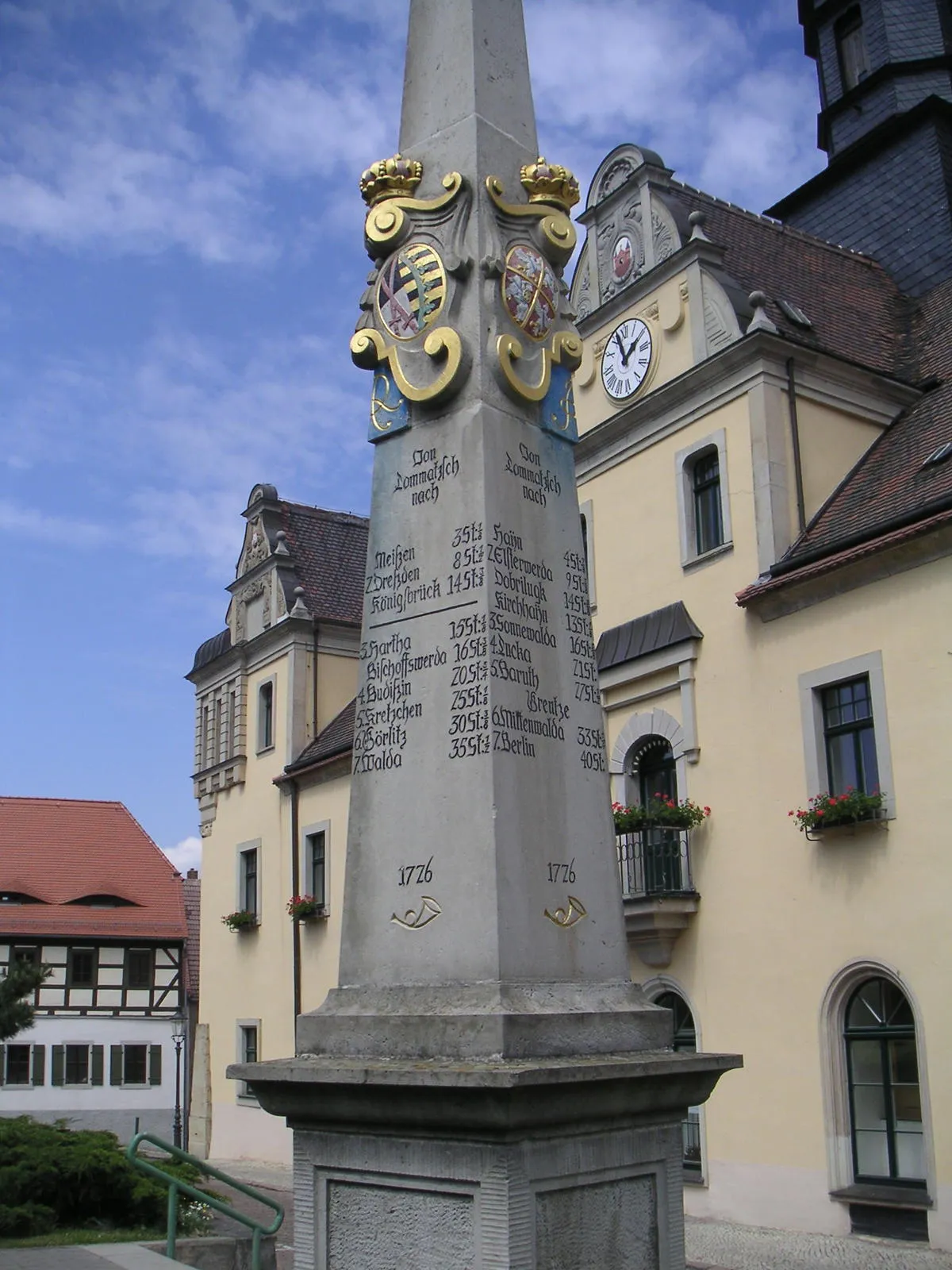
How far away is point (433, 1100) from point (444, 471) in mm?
2394

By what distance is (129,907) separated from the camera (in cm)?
3641

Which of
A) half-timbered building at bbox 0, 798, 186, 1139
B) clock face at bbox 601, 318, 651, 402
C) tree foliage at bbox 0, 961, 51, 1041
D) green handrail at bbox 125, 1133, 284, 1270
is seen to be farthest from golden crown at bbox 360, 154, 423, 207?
half-timbered building at bbox 0, 798, 186, 1139

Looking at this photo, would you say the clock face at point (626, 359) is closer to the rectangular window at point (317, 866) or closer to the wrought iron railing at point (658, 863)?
the wrought iron railing at point (658, 863)

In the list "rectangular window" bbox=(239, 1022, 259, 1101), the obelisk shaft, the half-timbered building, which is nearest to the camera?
the obelisk shaft

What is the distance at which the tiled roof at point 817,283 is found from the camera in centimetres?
1725

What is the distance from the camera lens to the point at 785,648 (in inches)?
576

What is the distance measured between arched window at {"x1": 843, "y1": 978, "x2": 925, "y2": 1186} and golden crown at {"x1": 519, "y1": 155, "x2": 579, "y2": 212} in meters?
9.33

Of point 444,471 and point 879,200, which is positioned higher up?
point 879,200

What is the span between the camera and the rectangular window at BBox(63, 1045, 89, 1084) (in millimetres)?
33281

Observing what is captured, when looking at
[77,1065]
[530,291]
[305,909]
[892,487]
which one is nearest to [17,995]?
[530,291]

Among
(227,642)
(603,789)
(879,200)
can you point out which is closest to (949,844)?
(603,789)

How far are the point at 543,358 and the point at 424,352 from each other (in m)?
0.50

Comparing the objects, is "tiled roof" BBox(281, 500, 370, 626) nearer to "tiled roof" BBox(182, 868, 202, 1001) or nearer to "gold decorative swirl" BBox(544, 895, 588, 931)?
"tiled roof" BBox(182, 868, 202, 1001)

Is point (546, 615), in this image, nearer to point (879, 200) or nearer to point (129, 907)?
point (879, 200)
